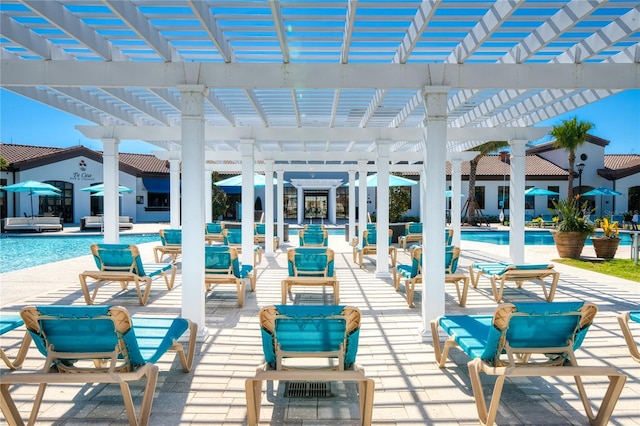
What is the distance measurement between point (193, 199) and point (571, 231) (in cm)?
1162

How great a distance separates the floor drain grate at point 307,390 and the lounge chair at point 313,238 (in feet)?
27.0

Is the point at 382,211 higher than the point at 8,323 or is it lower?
higher

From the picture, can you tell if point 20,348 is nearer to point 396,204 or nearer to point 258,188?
point 396,204

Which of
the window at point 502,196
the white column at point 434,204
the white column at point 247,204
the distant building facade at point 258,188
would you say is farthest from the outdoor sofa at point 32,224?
the window at point 502,196

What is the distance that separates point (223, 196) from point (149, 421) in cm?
2500

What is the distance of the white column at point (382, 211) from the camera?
364 inches

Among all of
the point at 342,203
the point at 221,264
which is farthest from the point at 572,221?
the point at 342,203

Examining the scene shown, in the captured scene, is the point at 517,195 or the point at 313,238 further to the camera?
the point at 313,238

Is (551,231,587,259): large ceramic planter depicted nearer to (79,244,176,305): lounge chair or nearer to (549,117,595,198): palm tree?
(79,244,176,305): lounge chair

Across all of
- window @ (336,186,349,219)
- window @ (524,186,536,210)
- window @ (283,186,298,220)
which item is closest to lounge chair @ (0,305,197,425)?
window @ (283,186,298,220)

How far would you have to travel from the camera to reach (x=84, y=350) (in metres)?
3.34

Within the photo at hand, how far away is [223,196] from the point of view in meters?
27.7

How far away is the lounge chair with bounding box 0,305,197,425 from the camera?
3131 millimetres

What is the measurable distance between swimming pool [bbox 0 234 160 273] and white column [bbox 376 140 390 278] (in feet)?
31.5
